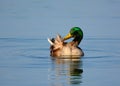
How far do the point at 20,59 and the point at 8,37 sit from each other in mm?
4617

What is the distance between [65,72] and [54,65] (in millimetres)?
1330

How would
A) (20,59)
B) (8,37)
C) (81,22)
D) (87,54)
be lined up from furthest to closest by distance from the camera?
(81,22)
(8,37)
(87,54)
(20,59)

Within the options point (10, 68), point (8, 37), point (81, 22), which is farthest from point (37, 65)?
point (81, 22)

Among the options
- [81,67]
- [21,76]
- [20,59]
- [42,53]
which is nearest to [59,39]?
[42,53]

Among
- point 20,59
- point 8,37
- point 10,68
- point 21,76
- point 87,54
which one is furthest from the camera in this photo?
point 8,37

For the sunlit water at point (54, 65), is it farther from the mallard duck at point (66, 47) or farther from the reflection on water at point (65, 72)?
the mallard duck at point (66, 47)

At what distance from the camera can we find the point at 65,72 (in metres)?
17.6

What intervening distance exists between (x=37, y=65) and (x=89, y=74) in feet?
6.61

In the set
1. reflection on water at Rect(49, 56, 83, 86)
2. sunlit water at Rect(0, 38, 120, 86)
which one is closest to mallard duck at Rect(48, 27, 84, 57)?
sunlit water at Rect(0, 38, 120, 86)

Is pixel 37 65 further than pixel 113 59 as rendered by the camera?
No

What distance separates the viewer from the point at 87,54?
2158cm

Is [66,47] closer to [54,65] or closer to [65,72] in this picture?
[54,65]

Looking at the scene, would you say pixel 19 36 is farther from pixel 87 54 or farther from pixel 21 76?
pixel 21 76

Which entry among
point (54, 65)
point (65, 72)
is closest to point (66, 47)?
point (54, 65)
